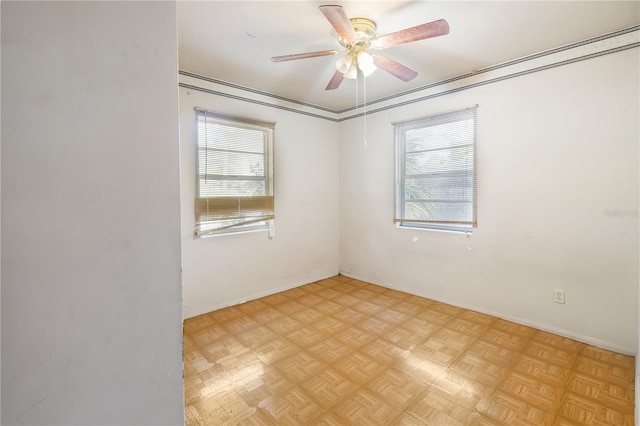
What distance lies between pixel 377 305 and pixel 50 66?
3.27 meters

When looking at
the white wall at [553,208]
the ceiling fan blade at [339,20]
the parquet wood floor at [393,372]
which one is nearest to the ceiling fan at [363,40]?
the ceiling fan blade at [339,20]

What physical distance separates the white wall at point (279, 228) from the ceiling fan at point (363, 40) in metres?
1.27

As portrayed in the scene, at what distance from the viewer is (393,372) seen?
211 cm

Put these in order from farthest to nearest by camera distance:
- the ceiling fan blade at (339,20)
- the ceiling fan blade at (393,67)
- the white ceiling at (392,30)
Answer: the ceiling fan blade at (393,67), the white ceiling at (392,30), the ceiling fan blade at (339,20)

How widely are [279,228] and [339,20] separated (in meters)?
2.51

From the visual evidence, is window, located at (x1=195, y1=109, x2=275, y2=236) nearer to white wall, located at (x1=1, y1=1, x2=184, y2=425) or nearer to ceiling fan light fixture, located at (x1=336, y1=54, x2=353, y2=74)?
ceiling fan light fixture, located at (x1=336, y1=54, x2=353, y2=74)

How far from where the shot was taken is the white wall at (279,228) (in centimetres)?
303

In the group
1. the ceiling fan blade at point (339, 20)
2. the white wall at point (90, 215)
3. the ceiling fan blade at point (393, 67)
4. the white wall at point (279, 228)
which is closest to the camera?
the white wall at point (90, 215)

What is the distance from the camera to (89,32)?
0.53m

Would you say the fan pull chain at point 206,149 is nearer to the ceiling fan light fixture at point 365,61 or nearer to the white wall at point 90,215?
the ceiling fan light fixture at point 365,61

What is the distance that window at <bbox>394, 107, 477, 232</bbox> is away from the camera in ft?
10.2

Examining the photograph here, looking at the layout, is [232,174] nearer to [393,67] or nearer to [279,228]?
[279,228]

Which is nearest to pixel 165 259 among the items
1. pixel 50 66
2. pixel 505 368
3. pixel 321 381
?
pixel 50 66

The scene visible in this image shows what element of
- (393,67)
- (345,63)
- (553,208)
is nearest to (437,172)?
(553,208)
